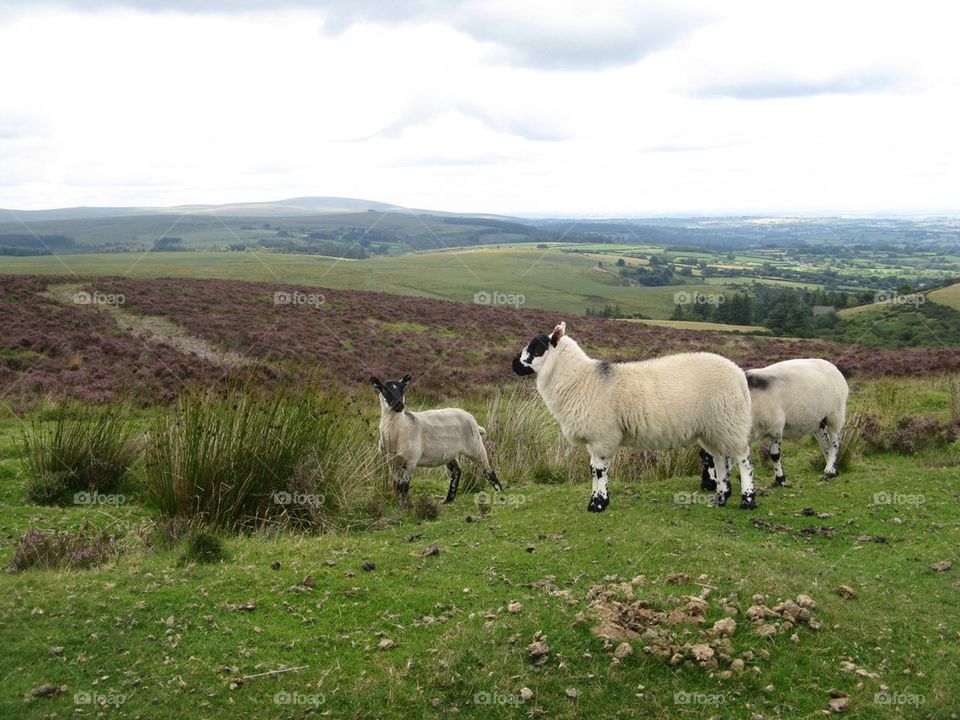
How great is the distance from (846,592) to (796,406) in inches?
223

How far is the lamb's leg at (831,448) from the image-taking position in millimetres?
13133

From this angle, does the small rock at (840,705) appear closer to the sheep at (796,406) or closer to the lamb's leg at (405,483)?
the sheep at (796,406)

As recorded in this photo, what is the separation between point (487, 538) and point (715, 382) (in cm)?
400

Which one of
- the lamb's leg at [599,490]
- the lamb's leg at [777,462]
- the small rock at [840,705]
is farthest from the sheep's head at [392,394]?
the small rock at [840,705]

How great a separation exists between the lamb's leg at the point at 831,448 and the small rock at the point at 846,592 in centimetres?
598

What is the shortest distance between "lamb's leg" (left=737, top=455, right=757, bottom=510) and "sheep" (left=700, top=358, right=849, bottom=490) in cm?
130

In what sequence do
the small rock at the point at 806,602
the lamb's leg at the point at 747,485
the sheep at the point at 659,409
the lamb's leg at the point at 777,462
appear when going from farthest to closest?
the lamb's leg at the point at 777,462 < the lamb's leg at the point at 747,485 < the sheep at the point at 659,409 < the small rock at the point at 806,602

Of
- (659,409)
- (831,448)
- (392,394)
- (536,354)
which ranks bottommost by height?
(831,448)

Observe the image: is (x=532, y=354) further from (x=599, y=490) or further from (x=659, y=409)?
(x=599, y=490)

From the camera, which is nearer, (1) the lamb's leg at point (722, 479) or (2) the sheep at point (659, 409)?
(2) the sheep at point (659, 409)

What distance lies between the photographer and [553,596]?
24.3 feet

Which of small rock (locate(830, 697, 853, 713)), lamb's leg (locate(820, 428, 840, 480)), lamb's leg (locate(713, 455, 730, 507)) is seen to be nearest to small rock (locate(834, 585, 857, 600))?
small rock (locate(830, 697, 853, 713))

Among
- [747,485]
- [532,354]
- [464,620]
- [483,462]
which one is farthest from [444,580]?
[483,462]

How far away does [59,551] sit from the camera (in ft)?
27.5
